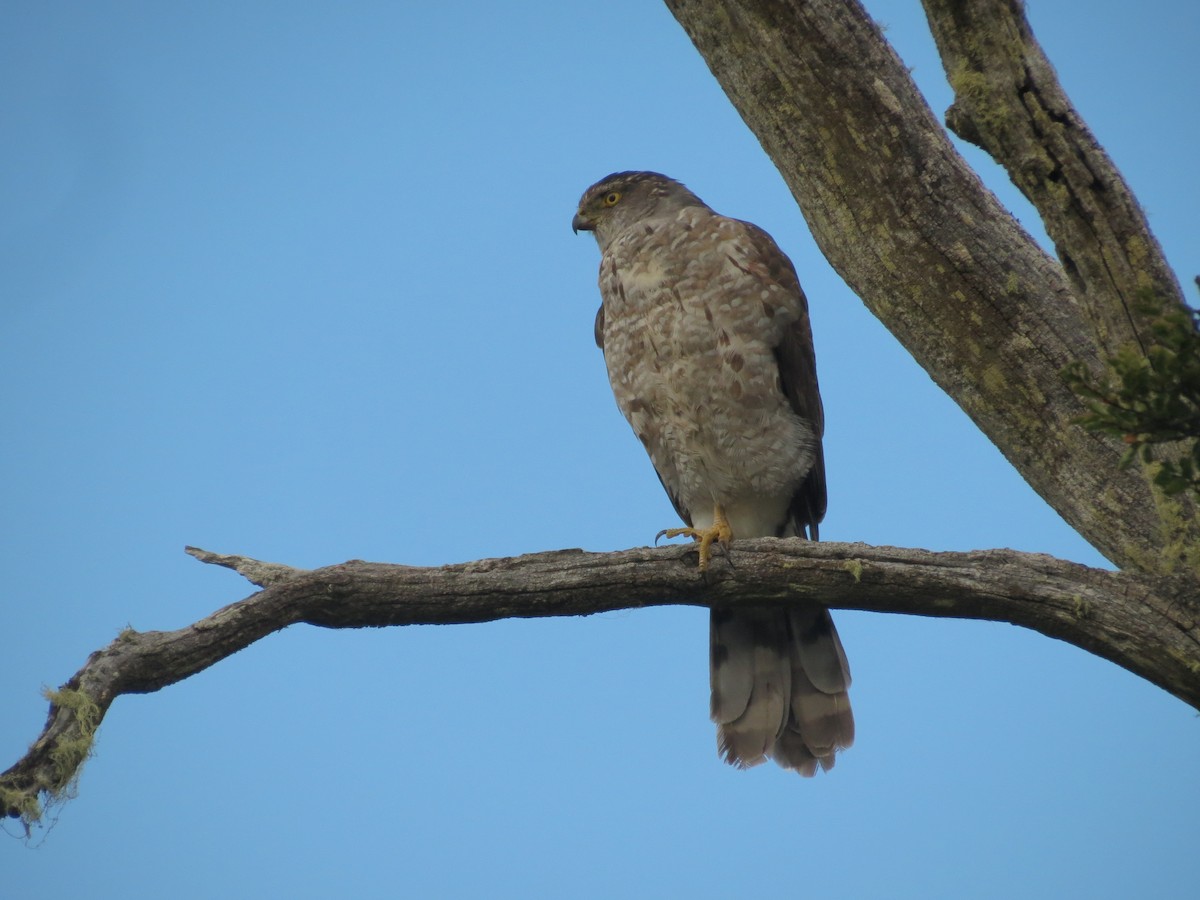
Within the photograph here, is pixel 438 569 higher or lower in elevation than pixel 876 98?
Result: lower

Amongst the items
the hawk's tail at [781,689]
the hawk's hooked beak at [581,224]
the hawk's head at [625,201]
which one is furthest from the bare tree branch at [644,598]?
the hawk's hooked beak at [581,224]

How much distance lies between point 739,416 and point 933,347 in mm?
1301

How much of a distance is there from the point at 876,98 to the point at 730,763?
2681 millimetres

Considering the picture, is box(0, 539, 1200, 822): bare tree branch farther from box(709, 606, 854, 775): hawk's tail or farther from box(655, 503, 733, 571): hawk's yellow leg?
box(709, 606, 854, 775): hawk's tail

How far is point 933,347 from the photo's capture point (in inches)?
155

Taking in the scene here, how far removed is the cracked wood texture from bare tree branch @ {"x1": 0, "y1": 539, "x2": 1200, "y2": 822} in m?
0.33

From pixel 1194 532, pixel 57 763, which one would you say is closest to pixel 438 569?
pixel 57 763

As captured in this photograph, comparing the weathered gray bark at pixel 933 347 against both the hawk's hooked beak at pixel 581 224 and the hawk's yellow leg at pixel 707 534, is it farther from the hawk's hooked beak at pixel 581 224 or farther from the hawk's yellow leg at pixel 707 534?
the hawk's hooked beak at pixel 581 224

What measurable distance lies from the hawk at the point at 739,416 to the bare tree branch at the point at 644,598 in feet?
3.82

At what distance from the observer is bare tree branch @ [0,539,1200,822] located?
3348 millimetres

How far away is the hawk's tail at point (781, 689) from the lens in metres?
4.89

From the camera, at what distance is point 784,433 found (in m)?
5.21

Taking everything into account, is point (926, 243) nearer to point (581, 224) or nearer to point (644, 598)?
point (644, 598)

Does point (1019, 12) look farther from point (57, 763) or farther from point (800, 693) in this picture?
point (57, 763)
